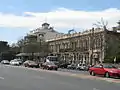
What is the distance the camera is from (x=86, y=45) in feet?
292

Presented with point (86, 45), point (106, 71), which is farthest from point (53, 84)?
point (86, 45)

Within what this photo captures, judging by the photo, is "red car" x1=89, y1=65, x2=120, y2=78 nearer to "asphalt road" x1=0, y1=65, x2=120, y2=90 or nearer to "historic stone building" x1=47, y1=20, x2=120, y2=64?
"asphalt road" x1=0, y1=65, x2=120, y2=90

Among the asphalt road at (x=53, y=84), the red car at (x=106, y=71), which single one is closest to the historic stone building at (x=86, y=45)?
the red car at (x=106, y=71)

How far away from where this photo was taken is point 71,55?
3782 inches

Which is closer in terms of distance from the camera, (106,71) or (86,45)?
(106,71)

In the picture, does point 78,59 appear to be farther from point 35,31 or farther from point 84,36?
point 35,31

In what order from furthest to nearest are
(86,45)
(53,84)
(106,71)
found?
1. (86,45)
2. (106,71)
3. (53,84)

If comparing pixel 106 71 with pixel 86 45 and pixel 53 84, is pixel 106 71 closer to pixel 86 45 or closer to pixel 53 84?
pixel 53 84

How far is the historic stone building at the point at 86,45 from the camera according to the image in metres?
78.0

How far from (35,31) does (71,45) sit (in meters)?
45.7

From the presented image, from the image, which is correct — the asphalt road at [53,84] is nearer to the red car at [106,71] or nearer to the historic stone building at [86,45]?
the red car at [106,71]

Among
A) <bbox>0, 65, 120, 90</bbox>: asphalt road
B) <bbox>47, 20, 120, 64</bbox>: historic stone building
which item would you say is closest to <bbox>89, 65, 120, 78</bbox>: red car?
<bbox>0, 65, 120, 90</bbox>: asphalt road

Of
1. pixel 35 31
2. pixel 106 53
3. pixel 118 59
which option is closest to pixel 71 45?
pixel 106 53

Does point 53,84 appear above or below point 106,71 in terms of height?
below
